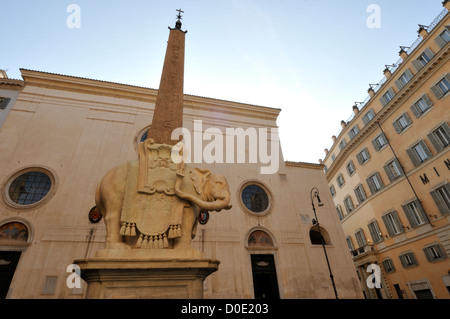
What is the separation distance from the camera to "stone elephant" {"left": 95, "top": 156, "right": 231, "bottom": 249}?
342 centimetres

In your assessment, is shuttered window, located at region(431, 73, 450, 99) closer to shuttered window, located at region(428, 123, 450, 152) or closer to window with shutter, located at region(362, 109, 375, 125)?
shuttered window, located at region(428, 123, 450, 152)

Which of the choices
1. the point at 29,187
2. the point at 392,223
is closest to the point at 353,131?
the point at 392,223

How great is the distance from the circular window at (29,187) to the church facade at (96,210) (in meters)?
0.04

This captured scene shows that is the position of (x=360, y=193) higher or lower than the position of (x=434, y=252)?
higher

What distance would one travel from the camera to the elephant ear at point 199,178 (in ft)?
13.0

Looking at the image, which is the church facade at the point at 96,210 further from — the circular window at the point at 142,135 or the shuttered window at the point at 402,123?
the shuttered window at the point at 402,123

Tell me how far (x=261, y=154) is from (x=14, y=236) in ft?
46.8

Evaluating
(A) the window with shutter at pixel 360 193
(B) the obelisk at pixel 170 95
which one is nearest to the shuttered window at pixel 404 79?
(A) the window with shutter at pixel 360 193

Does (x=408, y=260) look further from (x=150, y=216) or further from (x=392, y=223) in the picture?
(x=150, y=216)

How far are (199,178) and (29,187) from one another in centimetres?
1248

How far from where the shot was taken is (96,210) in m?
12.0

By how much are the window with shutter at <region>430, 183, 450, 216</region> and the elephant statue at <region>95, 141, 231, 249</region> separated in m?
18.6
